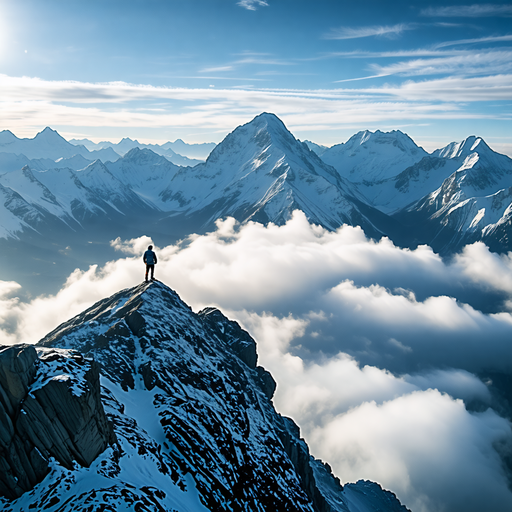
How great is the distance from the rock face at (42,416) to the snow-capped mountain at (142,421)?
0.08 meters

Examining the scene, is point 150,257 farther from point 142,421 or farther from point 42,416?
point 42,416

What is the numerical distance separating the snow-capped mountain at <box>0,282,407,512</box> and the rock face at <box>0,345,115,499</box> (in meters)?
0.08

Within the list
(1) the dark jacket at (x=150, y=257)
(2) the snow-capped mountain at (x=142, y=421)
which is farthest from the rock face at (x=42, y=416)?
(1) the dark jacket at (x=150, y=257)

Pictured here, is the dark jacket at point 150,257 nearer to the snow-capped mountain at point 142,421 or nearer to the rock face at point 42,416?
the snow-capped mountain at point 142,421

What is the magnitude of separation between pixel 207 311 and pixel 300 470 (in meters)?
37.0

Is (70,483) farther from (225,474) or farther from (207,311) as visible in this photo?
(207,311)

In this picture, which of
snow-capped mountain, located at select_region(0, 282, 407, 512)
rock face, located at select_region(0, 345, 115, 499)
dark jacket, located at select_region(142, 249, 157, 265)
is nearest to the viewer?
rock face, located at select_region(0, 345, 115, 499)

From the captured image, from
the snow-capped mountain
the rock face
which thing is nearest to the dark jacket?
the snow-capped mountain

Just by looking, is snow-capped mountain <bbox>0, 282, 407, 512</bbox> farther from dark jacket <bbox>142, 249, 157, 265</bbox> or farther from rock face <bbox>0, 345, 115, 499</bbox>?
dark jacket <bbox>142, 249, 157, 265</bbox>

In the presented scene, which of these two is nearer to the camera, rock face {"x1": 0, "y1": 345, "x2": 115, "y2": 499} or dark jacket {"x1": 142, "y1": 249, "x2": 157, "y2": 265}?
rock face {"x1": 0, "y1": 345, "x2": 115, "y2": 499}

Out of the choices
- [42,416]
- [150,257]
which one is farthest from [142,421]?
[150,257]

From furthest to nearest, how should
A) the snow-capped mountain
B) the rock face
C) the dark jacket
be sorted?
1. the dark jacket
2. the snow-capped mountain
3. the rock face

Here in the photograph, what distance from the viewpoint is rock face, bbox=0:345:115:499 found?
29266 mm

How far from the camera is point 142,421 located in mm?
45281
